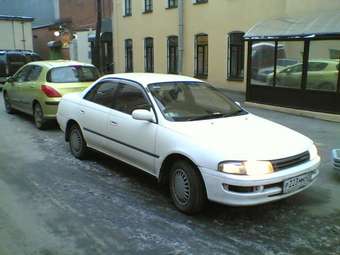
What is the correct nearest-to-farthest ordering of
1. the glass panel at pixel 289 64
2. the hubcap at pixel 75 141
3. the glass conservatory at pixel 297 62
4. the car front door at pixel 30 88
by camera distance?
the hubcap at pixel 75 141, the car front door at pixel 30 88, the glass conservatory at pixel 297 62, the glass panel at pixel 289 64

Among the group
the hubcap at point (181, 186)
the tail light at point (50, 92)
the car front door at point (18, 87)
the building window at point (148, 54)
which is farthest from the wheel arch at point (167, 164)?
the building window at point (148, 54)

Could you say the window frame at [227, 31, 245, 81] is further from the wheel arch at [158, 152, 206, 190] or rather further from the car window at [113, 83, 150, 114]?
the wheel arch at [158, 152, 206, 190]

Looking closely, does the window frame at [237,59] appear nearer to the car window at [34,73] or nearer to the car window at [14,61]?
the car window at [34,73]

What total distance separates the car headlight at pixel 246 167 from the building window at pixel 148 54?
62.1 feet

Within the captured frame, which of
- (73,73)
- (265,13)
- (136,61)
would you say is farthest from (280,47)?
(136,61)

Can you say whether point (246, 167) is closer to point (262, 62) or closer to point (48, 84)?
point (48, 84)

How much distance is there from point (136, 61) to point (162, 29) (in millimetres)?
3190

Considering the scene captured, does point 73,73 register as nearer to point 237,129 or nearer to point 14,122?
point 14,122

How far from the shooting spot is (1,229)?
14.8ft

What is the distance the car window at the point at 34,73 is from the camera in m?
9.96

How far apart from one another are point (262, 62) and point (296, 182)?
8959 millimetres

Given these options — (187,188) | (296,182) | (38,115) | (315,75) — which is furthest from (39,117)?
(315,75)

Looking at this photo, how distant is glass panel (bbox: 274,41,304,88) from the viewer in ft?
39.4

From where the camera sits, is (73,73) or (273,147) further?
(73,73)
